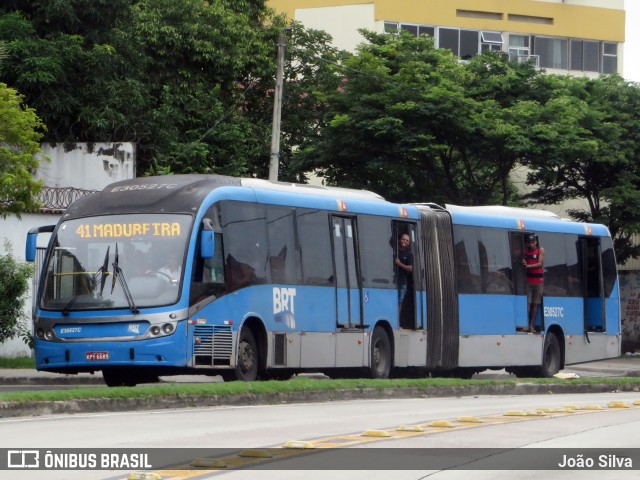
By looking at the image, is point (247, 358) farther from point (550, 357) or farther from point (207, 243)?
point (550, 357)

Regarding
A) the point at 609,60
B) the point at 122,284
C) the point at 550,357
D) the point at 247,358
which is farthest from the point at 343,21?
the point at 122,284

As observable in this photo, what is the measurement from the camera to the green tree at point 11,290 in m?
25.3

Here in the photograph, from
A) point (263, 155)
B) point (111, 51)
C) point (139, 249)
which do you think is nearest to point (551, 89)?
point (263, 155)

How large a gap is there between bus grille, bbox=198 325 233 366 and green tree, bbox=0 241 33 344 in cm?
631

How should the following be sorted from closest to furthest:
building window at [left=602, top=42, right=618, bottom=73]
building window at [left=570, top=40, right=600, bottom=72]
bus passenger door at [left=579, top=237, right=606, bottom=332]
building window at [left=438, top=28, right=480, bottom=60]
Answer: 1. bus passenger door at [left=579, top=237, right=606, bottom=332]
2. building window at [left=438, top=28, right=480, bottom=60]
3. building window at [left=570, top=40, right=600, bottom=72]
4. building window at [left=602, top=42, right=618, bottom=73]

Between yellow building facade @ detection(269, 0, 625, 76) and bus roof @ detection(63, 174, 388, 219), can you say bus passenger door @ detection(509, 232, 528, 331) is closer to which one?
bus roof @ detection(63, 174, 388, 219)

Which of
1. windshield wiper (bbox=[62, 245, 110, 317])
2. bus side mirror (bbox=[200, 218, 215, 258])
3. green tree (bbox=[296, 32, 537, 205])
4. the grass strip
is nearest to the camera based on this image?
the grass strip

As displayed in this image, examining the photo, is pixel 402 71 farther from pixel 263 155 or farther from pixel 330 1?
pixel 330 1

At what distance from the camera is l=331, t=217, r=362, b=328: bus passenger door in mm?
23609

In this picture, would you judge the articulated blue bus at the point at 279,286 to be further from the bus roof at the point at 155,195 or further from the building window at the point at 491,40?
the building window at the point at 491,40

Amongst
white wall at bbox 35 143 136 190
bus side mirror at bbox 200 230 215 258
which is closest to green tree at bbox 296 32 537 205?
white wall at bbox 35 143 136 190

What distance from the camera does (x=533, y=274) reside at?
28.7m

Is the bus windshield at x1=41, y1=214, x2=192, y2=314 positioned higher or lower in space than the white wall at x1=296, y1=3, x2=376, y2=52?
lower

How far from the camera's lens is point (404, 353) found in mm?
25375
